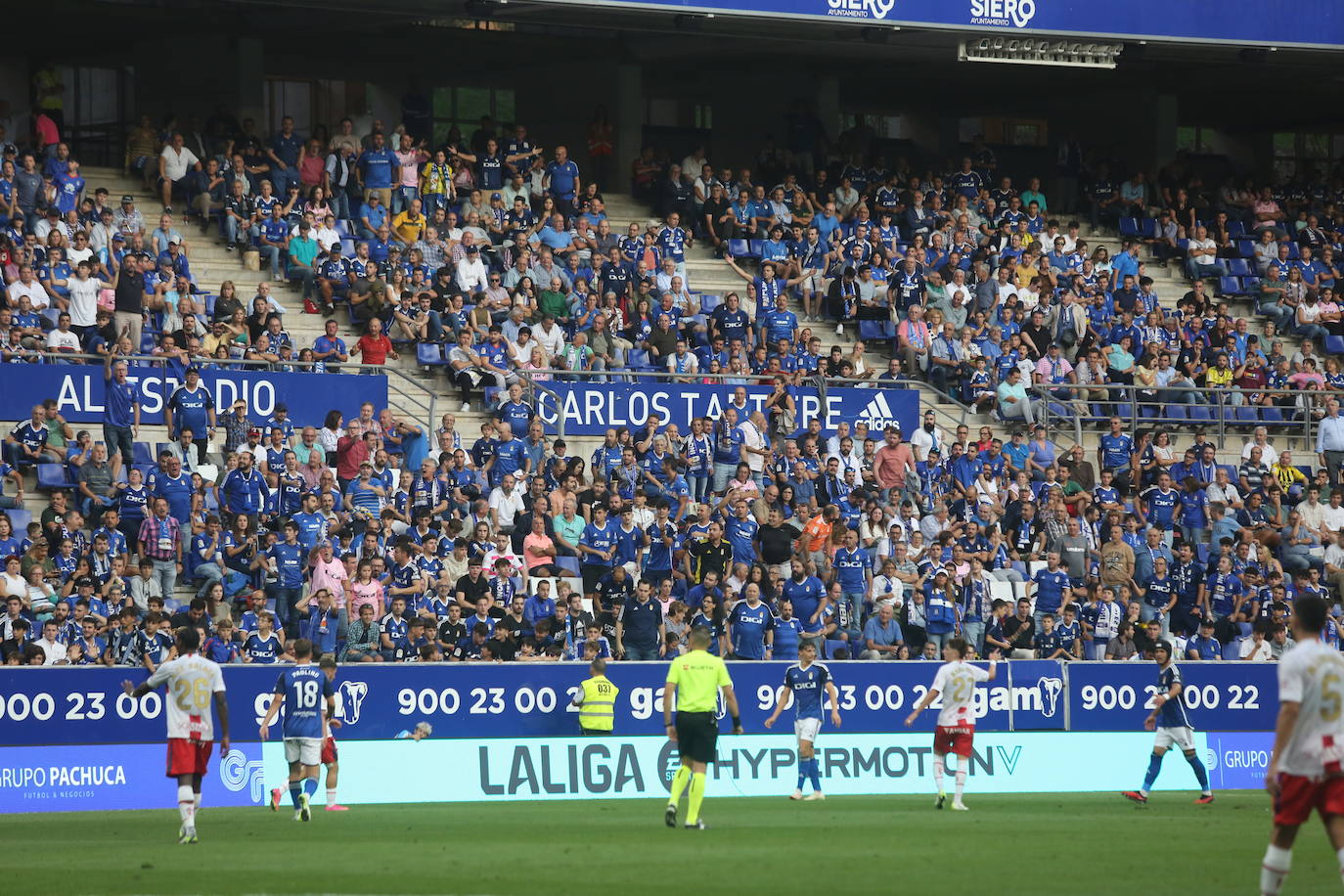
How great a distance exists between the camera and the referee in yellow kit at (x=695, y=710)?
60.7ft

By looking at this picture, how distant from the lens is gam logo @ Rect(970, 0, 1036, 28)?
3697 centimetres

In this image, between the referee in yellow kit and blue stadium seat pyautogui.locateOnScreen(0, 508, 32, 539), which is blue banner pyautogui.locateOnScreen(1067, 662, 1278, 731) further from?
blue stadium seat pyautogui.locateOnScreen(0, 508, 32, 539)

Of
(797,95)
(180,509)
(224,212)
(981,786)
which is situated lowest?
(981,786)

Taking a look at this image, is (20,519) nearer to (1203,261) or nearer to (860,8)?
(860,8)

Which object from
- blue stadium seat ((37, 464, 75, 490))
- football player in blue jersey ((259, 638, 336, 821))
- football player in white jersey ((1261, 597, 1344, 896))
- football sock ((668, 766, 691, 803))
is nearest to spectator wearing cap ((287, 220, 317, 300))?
blue stadium seat ((37, 464, 75, 490))

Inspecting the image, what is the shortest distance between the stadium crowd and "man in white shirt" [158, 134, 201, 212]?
50mm

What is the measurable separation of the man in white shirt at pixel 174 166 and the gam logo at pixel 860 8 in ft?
36.1

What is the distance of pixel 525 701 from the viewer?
24969mm

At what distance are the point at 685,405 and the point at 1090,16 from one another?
11.4 m

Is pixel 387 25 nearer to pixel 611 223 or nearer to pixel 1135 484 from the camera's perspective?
pixel 611 223

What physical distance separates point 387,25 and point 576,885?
25691mm

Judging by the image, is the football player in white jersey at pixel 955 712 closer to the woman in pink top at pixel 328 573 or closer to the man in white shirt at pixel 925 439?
the woman in pink top at pixel 328 573

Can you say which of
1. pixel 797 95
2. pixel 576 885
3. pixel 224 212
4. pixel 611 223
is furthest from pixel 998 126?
pixel 576 885

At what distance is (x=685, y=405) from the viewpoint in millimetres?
32094
